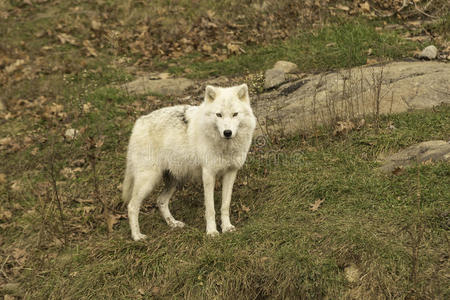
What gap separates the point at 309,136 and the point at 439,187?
7.31 ft

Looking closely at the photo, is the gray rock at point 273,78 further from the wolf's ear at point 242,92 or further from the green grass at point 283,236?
the wolf's ear at point 242,92

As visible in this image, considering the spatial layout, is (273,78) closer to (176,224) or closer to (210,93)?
(210,93)

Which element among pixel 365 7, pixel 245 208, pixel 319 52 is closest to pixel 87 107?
pixel 245 208

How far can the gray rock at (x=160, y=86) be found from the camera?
31.0 feet

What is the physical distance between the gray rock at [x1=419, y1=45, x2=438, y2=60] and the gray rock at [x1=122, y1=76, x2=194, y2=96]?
4429 millimetres

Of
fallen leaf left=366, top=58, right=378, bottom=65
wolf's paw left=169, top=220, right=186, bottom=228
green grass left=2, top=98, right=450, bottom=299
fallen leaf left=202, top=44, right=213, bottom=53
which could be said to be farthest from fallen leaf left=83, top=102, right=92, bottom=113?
fallen leaf left=366, top=58, right=378, bottom=65

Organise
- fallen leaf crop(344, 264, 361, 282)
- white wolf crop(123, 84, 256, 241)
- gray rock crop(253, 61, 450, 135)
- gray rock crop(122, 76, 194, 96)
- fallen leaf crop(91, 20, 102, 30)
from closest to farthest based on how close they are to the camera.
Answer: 1. fallen leaf crop(344, 264, 361, 282)
2. white wolf crop(123, 84, 256, 241)
3. gray rock crop(253, 61, 450, 135)
4. gray rock crop(122, 76, 194, 96)
5. fallen leaf crop(91, 20, 102, 30)

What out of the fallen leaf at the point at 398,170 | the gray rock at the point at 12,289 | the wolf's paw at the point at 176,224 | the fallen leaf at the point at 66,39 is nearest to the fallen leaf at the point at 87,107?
the fallen leaf at the point at 66,39

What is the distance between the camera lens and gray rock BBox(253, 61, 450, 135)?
718 centimetres

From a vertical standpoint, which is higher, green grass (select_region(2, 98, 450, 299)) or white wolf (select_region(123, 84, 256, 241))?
white wolf (select_region(123, 84, 256, 241))

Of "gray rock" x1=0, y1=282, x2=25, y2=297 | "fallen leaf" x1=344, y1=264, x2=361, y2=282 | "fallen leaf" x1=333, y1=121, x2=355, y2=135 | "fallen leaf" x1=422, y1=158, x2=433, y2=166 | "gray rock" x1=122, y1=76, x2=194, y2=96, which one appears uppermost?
"fallen leaf" x1=422, y1=158, x2=433, y2=166

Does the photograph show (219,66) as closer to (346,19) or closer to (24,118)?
(346,19)

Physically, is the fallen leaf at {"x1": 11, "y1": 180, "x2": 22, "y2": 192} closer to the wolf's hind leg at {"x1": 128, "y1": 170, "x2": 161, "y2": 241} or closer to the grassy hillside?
the grassy hillside

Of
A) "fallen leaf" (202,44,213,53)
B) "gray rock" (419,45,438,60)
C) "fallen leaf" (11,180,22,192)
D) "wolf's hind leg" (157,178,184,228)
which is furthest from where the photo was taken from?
"fallen leaf" (202,44,213,53)
